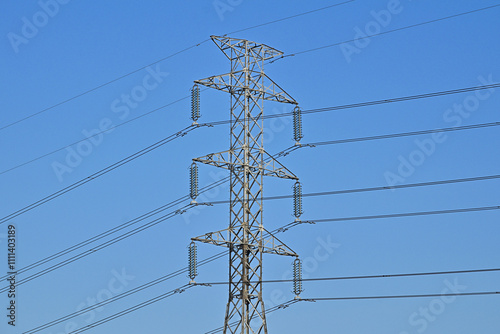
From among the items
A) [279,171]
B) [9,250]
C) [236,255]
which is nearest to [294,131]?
[279,171]

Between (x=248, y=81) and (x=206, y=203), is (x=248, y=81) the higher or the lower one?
the higher one

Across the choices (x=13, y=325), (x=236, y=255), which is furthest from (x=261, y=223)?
(x=13, y=325)

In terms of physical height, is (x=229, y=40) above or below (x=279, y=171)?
above

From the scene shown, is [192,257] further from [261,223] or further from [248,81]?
[248,81]

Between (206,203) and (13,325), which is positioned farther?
(13,325)

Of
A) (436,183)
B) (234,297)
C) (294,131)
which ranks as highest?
(294,131)

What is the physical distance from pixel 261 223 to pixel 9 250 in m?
24.9

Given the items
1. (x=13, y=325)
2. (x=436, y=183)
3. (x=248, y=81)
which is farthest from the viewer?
(x=13, y=325)

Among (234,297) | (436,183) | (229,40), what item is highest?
(229,40)

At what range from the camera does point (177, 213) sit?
91.8 metres

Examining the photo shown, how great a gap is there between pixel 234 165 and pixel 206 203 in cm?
359

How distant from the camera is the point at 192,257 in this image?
88.7 m

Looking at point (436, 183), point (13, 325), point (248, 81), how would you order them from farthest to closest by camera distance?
point (13, 325), point (248, 81), point (436, 183)

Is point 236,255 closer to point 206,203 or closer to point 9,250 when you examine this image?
point 206,203
